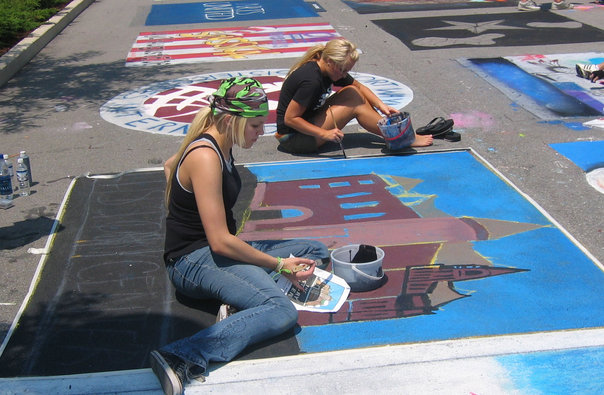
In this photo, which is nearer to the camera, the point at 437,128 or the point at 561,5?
Result: the point at 437,128

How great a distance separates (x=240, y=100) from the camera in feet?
11.8

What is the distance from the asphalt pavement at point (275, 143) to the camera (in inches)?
131

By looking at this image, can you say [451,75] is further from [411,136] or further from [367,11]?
[367,11]

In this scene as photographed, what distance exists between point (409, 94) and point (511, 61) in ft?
7.20

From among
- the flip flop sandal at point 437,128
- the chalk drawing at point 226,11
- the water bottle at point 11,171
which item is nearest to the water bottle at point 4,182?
the water bottle at point 11,171

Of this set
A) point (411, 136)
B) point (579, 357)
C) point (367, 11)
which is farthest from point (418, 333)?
point (367, 11)

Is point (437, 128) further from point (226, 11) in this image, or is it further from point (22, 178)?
point (226, 11)

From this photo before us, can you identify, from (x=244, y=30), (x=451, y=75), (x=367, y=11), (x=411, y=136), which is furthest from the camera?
(x=367, y=11)

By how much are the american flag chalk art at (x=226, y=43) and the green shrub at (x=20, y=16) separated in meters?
2.10

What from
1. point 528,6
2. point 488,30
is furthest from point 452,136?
point 528,6

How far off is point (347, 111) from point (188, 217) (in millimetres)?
2967

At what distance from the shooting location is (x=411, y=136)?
6340 mm

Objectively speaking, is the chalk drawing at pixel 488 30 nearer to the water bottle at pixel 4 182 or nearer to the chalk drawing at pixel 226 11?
the chalk drawing at pixel 226 11

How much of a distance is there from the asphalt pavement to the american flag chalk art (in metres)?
0.30
